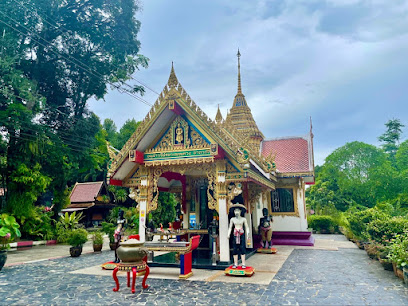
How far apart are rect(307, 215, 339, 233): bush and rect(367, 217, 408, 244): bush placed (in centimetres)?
1285

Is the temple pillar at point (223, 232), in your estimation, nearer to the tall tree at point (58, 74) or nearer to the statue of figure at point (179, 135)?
the statue of figure at point (179, 135)

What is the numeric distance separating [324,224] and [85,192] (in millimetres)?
23911

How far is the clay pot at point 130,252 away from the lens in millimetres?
6398

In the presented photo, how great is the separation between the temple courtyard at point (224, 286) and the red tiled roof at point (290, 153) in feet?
20.8

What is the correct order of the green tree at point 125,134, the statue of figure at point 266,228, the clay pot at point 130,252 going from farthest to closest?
the green tree at point 125,134
the statue of figure at point 266,228
the clay pot at point 130,252

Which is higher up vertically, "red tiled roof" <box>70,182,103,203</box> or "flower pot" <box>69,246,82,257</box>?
"red tiled roof" <box>70,182,103,203</box>

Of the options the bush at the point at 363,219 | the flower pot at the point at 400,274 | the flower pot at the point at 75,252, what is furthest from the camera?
the flower pot at the point at 75,252

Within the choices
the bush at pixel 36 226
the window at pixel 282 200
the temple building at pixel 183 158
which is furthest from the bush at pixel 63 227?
the window at pixel 282 200

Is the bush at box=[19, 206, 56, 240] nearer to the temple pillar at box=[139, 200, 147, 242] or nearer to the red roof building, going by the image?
the red roof building

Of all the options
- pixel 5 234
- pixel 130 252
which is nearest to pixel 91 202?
pixel 5 234

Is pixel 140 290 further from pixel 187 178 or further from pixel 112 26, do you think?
pixel 112 26

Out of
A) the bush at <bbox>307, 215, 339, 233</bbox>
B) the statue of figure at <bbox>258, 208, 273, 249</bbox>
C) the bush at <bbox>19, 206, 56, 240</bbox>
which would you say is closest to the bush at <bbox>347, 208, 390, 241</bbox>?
the statue of figure at <bbox>258, 208, 273, 249</bbox>

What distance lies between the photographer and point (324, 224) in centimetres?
2191

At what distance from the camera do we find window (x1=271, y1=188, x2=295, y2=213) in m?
15.4
